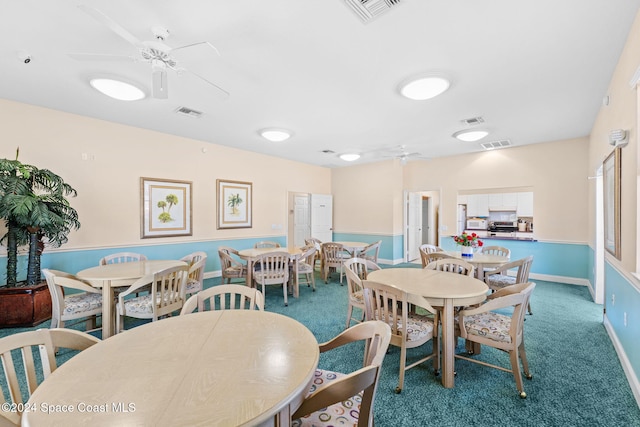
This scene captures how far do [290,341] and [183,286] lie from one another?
83.4 inches

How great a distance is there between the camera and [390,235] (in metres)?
7.31

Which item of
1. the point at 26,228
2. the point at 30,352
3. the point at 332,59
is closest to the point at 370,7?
the point at 332,59

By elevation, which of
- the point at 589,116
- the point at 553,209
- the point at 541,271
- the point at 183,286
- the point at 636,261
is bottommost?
the point at 541,271

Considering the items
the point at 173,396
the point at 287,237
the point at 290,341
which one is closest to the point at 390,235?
the point at 287,237

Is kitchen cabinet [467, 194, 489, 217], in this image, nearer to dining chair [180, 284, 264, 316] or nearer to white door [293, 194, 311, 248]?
white door [293, 194, 311, 248]

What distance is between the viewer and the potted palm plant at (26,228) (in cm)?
302

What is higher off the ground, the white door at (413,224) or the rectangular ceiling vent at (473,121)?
the rectangular ceiling vent at (473,121)

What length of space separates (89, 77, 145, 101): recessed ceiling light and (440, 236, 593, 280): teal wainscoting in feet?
23.3

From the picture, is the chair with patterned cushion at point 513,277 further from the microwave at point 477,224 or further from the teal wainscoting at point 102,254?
the teal wainscoting at point 102,254

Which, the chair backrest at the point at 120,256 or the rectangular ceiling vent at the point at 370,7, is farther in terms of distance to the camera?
the chair backrest at the point at 120,256

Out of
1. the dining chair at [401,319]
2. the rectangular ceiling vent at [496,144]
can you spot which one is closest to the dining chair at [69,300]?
the dining chair at [401,319]

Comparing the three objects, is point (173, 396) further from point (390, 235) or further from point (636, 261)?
point (390, 235)

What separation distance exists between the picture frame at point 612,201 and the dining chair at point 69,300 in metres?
5.12

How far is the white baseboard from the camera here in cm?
204
